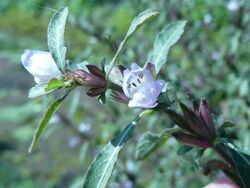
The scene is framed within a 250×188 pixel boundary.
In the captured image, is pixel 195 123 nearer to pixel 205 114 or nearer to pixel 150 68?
pixel 205 114

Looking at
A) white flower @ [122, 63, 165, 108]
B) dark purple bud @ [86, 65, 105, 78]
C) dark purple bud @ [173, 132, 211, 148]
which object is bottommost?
dark purple bud @ [173, 132, 211, 148]

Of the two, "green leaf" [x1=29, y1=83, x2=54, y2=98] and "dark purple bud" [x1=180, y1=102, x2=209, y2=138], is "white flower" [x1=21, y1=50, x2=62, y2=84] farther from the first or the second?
"dark purple bud" [x1=180, y1=102, x2=209, y2=138]

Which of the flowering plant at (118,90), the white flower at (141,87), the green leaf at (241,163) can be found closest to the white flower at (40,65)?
the flowering plant at (118,90)

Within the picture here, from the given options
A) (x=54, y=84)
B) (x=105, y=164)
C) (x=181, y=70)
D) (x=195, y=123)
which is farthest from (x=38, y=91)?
(x=181, y=70)

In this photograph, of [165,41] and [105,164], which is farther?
[165,41]

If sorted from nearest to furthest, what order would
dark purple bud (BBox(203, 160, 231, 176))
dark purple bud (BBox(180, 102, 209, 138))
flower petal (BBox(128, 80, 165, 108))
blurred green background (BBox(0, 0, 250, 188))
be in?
flower petal (BBox(128, 80, 165, 108))
dark purple bud (BBox(180, 102, 209, 138))
dark purple bud (BBox(203, 160, 231, 176))
blurred green background (BBox(0, 0, 250, 188))

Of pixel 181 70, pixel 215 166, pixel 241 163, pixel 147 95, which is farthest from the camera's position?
pixel 181 70

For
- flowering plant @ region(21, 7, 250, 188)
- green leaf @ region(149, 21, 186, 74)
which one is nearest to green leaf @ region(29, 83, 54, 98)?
flowering plant @ region(21, 7, 250, 188)

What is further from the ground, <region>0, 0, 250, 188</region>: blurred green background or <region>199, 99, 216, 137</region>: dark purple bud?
<region>199, 99, 216, 137</region>: dark purple bud
